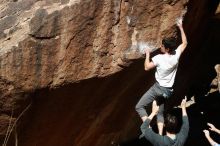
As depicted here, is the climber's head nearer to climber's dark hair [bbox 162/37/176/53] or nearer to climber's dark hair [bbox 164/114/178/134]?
climber's dark hair [bbox 162/37/176/53]

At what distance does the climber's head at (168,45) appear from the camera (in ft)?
27.1

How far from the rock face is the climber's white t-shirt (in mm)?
558

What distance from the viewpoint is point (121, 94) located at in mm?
9797

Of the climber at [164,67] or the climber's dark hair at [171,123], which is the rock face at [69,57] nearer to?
the climber at [164,67]

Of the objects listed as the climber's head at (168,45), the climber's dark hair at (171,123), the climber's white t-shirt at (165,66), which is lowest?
the climber's dark hair at (171,123)

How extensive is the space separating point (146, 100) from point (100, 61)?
0.96 m

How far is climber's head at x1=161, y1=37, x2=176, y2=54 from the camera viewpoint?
8266 mm

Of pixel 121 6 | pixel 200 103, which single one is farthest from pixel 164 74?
pixel 200 103

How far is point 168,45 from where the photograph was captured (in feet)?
27.1

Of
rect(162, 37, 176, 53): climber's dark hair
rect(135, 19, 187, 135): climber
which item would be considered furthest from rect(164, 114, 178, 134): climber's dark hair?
rect(162, 37, 176, 53): climber's dark hair

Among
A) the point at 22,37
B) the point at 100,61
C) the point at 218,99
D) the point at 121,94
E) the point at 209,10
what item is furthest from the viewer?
the point at 218,99

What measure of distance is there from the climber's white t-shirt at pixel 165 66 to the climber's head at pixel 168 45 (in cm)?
8

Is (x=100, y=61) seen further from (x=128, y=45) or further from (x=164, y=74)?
(x=164, y=74)

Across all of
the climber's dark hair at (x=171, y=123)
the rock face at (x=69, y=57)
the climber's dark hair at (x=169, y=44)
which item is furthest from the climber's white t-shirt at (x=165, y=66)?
the climber's dark hair at (x=171, y=123)
